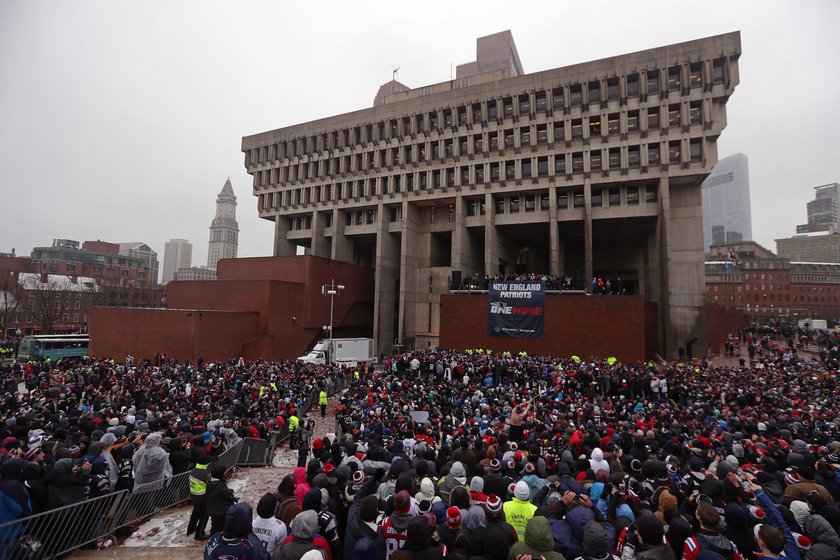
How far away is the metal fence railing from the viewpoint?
5297mm

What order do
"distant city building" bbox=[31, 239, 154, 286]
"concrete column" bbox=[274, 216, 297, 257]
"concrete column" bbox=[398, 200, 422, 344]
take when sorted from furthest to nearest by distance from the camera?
"distant city building" bbox=[31, 239, 154, 286] < "concrete column" bbox=[274, 216, 297, 257] < "concrete column" bbox=[398, 200, 422, 344]

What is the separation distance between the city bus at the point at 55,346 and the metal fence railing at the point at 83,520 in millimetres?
37355

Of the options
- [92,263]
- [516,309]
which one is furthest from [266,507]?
[92,263]

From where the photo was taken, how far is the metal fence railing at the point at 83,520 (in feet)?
17.4

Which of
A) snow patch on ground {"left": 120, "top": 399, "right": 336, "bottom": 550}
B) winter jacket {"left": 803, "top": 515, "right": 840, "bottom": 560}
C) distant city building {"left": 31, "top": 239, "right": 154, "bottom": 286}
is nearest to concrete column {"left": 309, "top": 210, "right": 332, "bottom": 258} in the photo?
snow patch on ground {"left": 120, "top": 399, "right": 336, "bottom": 550}

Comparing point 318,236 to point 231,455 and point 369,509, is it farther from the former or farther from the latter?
point 369,509

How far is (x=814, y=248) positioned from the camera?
15488 cm

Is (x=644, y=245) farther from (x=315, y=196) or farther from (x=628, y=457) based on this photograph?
(x=628, y=457)

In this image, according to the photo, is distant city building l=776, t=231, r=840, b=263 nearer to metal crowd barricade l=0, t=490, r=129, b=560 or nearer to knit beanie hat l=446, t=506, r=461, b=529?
A: knit beanie hat l=446, t=506, r=461, b=529

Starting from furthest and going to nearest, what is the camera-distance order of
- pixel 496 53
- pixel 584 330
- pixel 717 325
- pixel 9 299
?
pixel 496 53 → pixel 9 299 → pixel 717 325 → pixel 584 330

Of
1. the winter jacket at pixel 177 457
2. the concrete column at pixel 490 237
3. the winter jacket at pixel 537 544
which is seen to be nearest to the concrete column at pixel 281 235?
the concrete column at pixel 490 237

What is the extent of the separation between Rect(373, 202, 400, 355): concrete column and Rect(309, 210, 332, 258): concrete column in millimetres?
8179

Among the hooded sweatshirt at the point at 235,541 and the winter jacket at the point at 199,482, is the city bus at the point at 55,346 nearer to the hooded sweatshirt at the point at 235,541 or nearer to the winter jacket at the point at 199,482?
the winter jacket at the point at 199,482

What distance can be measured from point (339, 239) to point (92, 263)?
77.1 metres
